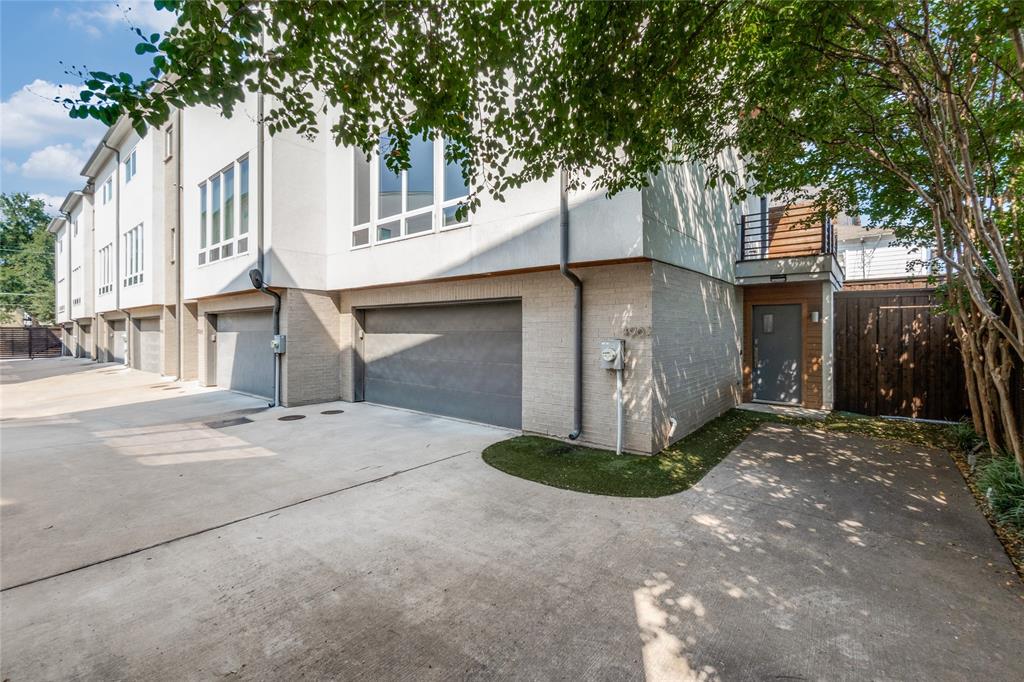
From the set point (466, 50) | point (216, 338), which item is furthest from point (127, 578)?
point (216, 338)

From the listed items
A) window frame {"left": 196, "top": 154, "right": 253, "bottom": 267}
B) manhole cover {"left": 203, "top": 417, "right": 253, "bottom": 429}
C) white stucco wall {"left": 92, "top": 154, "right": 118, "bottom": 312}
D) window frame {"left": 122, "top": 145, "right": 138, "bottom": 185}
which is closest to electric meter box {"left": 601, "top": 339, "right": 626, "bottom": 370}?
manhole cover {"left": 203, "top": 417, "right": 253, "bottom": 429}

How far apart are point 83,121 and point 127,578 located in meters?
2.96

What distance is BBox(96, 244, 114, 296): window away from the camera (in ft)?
62.5

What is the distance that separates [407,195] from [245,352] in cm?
675

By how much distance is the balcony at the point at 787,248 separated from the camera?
8078 millimetres

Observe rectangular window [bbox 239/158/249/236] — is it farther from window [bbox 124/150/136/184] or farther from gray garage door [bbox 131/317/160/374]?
window [bbox 124/150/136/184]

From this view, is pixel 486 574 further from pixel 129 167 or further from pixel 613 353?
pixel 129 167

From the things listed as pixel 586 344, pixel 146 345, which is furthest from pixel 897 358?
pixel 146 345

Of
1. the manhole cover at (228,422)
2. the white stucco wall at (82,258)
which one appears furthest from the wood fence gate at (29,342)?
the manhole cover at (228,422)

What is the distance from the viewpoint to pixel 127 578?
9.57 feet

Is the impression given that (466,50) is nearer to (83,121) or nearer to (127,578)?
(83,121)

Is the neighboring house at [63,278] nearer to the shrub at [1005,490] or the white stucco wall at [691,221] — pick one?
the white stucco wall at [691,221]

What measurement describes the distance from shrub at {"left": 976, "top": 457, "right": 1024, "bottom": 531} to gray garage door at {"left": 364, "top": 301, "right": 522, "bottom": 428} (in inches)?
212

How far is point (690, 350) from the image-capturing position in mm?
6812
